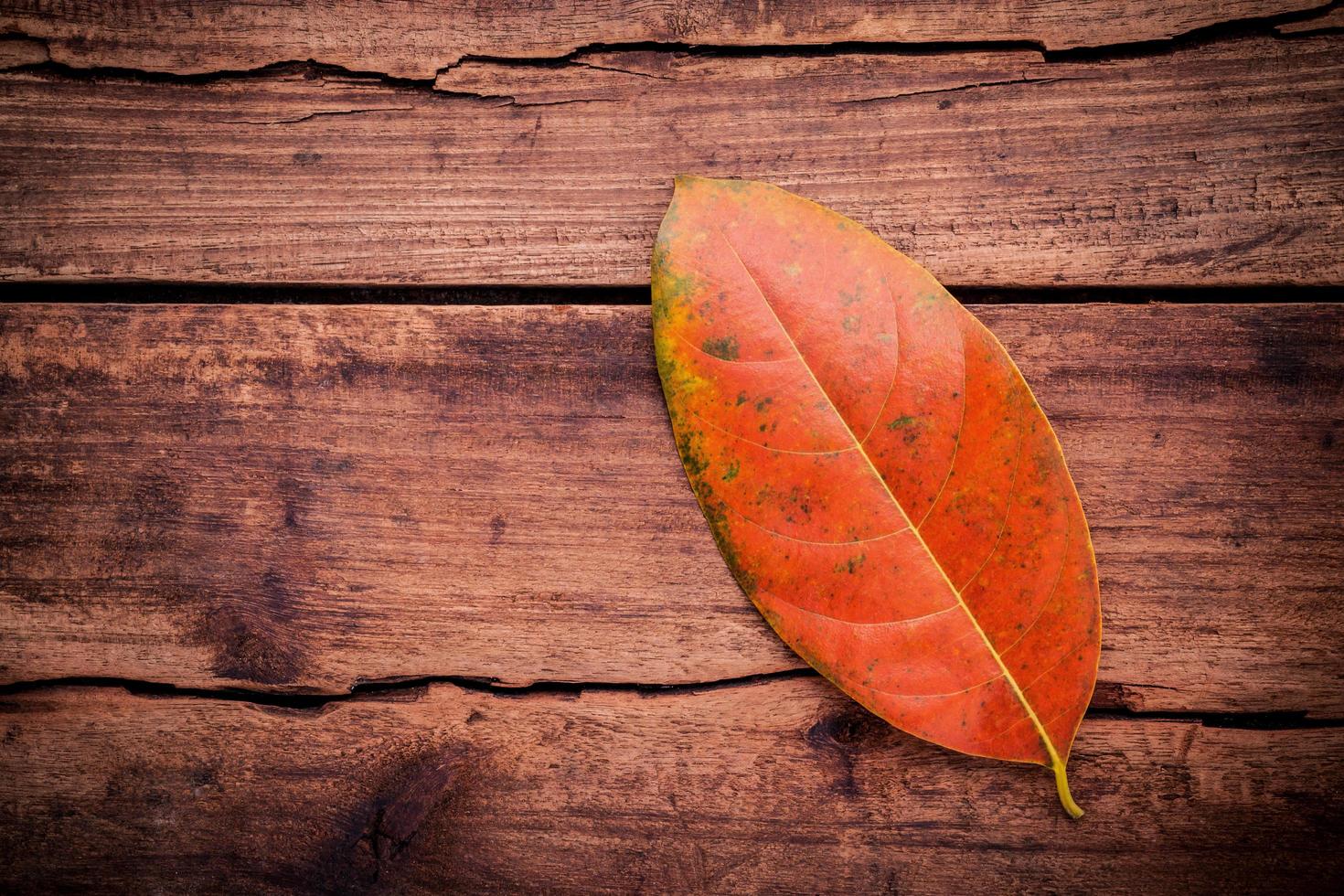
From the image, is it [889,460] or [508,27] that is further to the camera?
[508,27]

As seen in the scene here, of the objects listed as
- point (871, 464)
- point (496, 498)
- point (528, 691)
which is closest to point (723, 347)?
point (871, 464)

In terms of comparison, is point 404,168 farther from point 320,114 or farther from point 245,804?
point 245,804

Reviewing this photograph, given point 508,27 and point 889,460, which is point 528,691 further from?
point 508,27

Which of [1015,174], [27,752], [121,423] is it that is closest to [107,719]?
[27,752]

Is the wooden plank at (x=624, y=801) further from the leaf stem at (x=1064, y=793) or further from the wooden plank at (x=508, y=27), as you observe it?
the wooden plank at (x=508, y=27)

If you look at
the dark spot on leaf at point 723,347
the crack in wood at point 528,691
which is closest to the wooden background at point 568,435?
the crack in wood at point 528,691

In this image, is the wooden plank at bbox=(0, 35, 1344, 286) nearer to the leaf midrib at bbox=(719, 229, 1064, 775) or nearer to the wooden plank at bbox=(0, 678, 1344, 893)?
the leaf midrib at bbox=(719, 229, 1064, 775)

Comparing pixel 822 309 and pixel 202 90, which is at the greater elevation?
pixel 202 90
